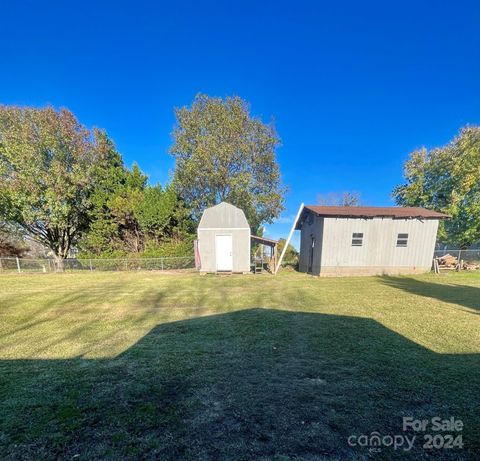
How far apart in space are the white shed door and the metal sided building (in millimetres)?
4586

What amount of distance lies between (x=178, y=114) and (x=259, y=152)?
6.44 meters

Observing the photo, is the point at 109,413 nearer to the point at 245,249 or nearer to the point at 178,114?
the point at 245,249

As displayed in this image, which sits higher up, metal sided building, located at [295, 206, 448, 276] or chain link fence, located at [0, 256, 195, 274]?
metal sided building, located at [295, 206, 448, 276]

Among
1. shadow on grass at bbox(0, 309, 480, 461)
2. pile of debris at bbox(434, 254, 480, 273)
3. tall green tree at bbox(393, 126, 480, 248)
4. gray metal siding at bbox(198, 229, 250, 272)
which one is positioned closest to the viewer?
shadow on grass at bbox(0, 309, 480, 461)

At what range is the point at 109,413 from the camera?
2.35m

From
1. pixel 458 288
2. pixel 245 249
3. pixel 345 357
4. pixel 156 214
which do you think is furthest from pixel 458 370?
pixel 156 214

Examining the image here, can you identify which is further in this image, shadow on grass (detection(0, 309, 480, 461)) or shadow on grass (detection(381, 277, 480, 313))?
shadow on grass (detection(381, 277, 480, 313))

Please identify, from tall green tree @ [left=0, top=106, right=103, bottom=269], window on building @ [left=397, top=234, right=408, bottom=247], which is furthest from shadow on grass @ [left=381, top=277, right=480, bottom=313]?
tall green tree @ [left=0, top=106, right=103, bottom=269]

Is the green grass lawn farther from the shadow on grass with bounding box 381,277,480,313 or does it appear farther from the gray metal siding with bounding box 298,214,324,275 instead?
the gray metal siding with bounding box 298,214,324,275

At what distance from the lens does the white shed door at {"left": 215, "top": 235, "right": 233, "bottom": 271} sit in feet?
44.3

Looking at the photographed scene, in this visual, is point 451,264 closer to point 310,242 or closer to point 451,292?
point 451,292

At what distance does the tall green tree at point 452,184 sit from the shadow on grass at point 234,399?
1951 cm

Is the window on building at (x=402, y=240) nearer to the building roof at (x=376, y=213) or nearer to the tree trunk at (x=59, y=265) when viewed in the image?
the building roof at (x=376, y=213)

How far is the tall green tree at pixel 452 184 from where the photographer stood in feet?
58.7
